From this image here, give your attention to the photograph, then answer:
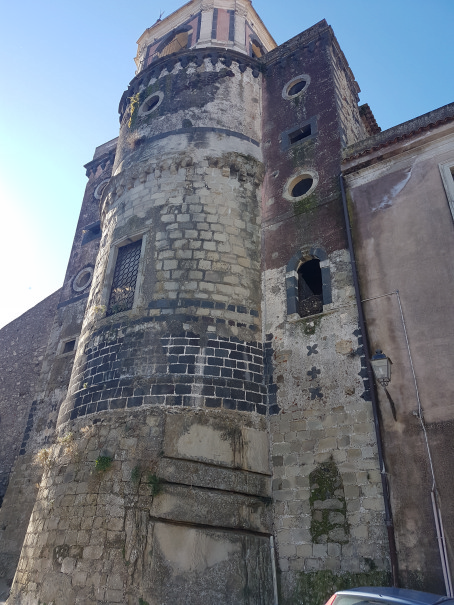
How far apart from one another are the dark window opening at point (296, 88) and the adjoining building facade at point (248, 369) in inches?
6.7

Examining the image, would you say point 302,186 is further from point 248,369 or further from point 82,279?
point 82,279

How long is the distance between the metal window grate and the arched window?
10.9ft

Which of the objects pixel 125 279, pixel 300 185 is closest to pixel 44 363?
pixel 125 279

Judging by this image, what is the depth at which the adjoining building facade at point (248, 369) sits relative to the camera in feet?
23.8

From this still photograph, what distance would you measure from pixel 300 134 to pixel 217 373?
23.1 ft

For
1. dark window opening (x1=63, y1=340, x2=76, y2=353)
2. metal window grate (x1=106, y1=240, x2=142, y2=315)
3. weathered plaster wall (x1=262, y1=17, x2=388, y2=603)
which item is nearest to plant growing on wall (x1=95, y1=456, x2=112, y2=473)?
weathered plaster wall (x1=262, y1=17, x2=388, y2=603)

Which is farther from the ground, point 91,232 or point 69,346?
point 91,232

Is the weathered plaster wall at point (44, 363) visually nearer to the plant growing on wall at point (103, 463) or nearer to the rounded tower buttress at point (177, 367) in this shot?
the rounded tower buttress at point (177, 367)

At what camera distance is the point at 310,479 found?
819cm

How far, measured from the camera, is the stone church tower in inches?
290

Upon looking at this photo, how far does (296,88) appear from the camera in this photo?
13125 millimetres

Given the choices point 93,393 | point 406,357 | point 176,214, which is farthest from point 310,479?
point 176,214

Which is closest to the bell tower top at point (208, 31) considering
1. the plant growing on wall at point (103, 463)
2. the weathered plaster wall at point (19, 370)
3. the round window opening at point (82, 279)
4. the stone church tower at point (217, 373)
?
the stone church tower at point (217, 373)

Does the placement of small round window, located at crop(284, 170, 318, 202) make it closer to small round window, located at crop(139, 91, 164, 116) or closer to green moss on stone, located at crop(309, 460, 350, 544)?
small round window, located at crop(139, 91, 164, 116)
